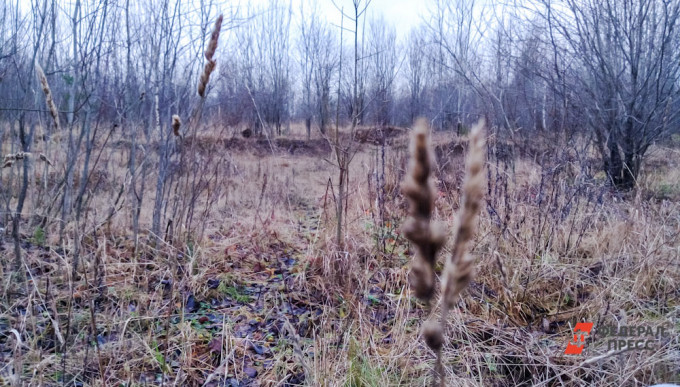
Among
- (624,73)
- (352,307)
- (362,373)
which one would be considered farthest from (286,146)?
(362,373)

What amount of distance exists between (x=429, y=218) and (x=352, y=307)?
89.1 inches

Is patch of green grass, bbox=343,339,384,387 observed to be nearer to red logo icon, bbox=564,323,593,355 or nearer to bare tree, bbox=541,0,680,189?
red logo icon, bbox=564,323,593,355

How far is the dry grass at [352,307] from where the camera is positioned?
198 cm

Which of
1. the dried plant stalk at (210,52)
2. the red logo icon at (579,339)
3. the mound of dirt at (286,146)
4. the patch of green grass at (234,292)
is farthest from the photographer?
the mound of dirt at (286,146)

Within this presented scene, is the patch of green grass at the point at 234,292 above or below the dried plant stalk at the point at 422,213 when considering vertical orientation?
below

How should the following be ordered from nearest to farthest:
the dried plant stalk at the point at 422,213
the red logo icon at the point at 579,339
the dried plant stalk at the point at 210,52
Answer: the dried plant stalk at the point at 422,213 < the dried plant stalk at the point at 210,52 < the red logo icon at the point at 579,339

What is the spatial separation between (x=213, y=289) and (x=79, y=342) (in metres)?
1.01

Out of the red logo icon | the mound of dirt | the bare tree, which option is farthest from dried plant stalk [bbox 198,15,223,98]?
the mound of dirt

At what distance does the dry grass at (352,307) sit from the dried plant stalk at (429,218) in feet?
3.53

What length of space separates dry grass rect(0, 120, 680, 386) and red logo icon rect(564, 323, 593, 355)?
48 mm

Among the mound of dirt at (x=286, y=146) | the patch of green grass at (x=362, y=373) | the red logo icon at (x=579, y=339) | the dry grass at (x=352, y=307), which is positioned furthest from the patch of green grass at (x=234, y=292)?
the mound of dirt at (x=286, y=146)

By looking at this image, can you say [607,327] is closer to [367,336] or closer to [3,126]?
[367,336]

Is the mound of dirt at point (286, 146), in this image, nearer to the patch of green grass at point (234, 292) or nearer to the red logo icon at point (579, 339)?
the patch of green grass at point (234, 292)

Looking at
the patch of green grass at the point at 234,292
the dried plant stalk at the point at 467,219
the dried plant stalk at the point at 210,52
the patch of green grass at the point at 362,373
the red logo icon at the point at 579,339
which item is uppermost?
Result: the dried plant stalk at the point at 210,52
